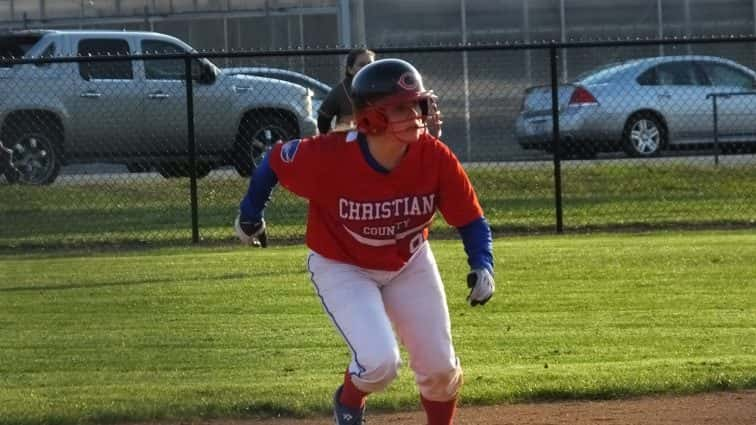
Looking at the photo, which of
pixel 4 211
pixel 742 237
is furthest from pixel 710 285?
pixel 4 211

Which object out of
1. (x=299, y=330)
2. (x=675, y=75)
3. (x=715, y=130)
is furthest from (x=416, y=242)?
(x=675, y=75)

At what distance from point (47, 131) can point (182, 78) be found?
1594mm

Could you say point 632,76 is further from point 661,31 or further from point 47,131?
point 47,131

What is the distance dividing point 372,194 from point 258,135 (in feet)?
35.0

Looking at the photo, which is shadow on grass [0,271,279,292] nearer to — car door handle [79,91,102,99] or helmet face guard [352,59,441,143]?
car door handle [79,91,102,99]

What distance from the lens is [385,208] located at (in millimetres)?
5766

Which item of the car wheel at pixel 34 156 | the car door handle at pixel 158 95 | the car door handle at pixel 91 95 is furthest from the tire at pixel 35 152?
the car door handle at pixel 158 95

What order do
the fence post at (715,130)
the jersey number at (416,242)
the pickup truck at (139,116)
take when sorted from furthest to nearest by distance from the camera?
the fence post at (715,130), the pickup truck at (139,116), the jersey number at (416,242)

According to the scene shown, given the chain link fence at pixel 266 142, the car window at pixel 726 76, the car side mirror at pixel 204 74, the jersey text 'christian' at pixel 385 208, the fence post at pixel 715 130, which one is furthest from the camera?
the car window at pixel 726 76

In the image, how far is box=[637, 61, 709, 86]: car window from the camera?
1855 cm

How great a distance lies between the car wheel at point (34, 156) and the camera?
50.4ft

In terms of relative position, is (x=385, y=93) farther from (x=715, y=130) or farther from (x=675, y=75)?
(x=675, y=75)

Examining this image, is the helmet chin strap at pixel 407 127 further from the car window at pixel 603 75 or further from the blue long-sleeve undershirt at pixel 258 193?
the car window at pixel 603 75

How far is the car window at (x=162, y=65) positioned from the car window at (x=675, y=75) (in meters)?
5.66
